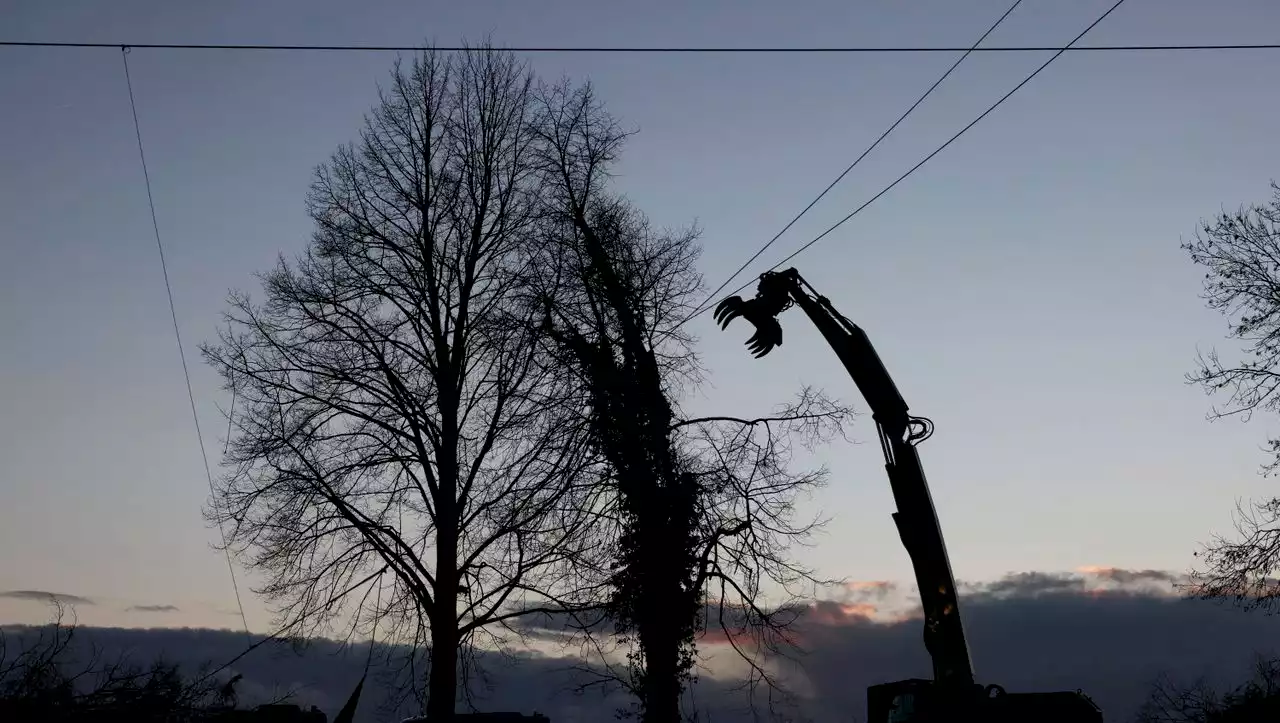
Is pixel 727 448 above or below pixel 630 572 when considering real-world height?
above

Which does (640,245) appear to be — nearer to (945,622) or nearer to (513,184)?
(513,184)

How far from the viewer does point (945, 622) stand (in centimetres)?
1185

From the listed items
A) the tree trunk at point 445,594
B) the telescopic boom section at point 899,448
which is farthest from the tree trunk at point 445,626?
the telescopic boom section at point 899,448

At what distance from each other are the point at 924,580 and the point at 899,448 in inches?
57.2

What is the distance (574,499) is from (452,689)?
428 cm

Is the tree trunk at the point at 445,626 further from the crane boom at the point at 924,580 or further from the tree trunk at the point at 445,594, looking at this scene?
the crane boom at the point at 924,580

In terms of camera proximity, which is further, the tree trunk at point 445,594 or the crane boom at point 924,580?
the tree trunk at point 445,594

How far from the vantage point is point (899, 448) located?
1254 centimetres

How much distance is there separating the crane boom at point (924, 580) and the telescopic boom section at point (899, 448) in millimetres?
10

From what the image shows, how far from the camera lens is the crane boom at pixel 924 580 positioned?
11695 mm

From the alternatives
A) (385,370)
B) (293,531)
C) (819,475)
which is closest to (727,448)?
(819,475)

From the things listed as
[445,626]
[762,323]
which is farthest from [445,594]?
[762,323]

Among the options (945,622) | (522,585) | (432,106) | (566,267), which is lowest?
(945,622)

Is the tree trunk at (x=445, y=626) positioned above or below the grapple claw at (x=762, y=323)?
below
